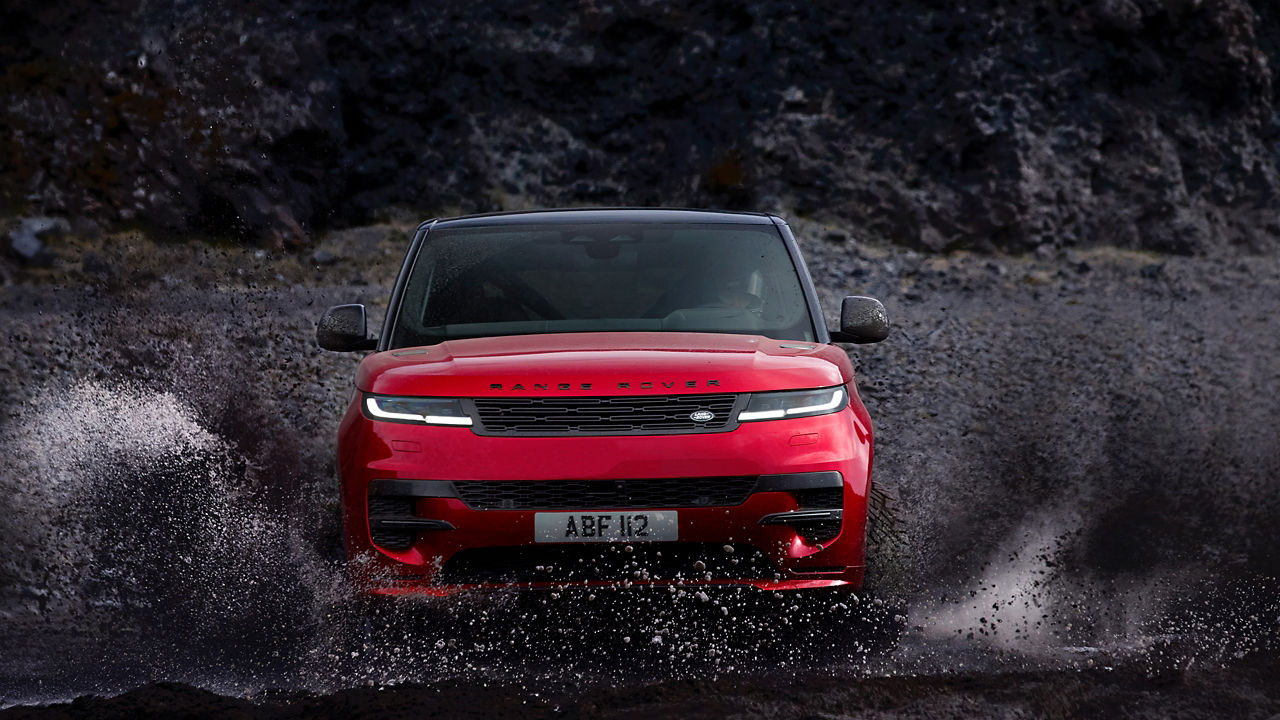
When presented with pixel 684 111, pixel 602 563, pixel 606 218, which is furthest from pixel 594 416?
pixel 684 111

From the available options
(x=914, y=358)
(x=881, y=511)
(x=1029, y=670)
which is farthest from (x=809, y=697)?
(x=914, y=358)

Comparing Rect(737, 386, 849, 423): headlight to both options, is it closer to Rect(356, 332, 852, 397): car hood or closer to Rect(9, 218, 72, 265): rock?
Rect(356, 332, 852, 397): car hood

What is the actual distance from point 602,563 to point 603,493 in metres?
0.23

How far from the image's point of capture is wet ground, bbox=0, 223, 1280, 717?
145 inches

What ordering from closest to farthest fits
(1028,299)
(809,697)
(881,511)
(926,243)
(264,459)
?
(809,697)
(881,511)
(264,459)
(1028,299)
(926,243)

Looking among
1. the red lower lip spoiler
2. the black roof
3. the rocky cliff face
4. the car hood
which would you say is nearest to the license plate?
the red lower lip spoiler

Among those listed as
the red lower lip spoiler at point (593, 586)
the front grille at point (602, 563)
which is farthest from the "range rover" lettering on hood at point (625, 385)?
the red lower lip spoiler at point (593, 586)

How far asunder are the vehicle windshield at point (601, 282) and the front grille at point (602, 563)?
1.08 metres

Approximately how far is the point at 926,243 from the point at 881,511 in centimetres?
1781

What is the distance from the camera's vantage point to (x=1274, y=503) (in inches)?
284

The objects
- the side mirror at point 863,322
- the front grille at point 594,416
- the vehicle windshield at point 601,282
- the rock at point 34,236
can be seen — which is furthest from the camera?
the rock at point 34,236

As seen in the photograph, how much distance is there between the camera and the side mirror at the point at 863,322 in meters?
4.98

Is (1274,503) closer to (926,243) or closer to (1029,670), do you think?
(1029,670)

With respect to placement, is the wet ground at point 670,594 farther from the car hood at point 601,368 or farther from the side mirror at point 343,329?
the side mirror at point 343,329
